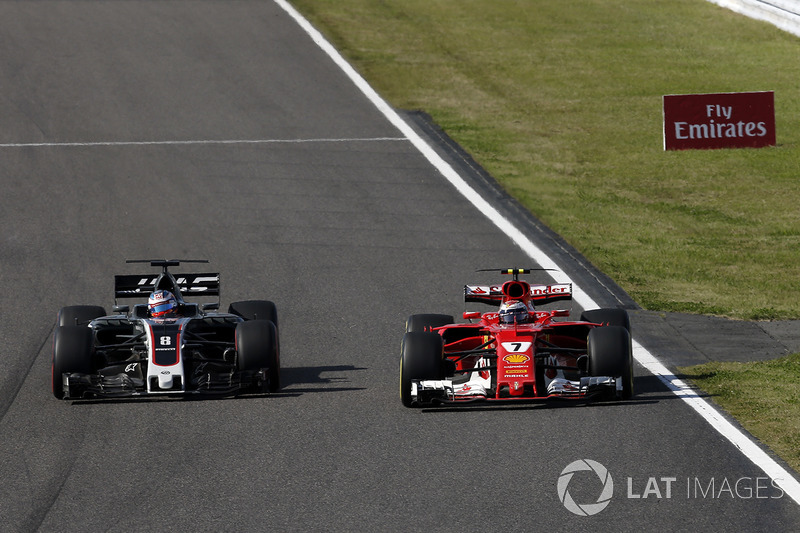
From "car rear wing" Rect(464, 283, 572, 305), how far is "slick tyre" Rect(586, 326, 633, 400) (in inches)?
56.9

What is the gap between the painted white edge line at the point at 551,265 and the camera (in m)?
10.2

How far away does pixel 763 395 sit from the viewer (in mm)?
11992

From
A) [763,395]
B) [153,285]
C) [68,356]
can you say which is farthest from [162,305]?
[763,395]

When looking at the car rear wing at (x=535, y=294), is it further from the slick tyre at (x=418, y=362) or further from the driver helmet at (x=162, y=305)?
the driver helmet at (x=162, y=305)

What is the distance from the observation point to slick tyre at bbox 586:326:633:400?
11.5 meters

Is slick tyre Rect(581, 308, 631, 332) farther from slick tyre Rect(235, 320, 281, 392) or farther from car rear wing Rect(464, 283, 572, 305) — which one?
slick tyre Rect(235, 320, 281, 392)

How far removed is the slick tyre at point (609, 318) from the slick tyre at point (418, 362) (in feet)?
6.16

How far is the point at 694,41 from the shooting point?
3266cm

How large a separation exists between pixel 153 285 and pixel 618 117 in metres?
15.1

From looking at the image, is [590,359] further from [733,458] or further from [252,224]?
[252,224]

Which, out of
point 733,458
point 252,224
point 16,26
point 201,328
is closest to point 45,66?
point 16,26

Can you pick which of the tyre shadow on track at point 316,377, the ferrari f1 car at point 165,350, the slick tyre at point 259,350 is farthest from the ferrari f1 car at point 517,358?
the ferrari f1 car at point 165,350

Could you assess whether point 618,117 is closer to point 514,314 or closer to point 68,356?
point 514,314

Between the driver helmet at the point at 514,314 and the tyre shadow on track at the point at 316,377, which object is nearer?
the driver helmet at the point at 514,314
